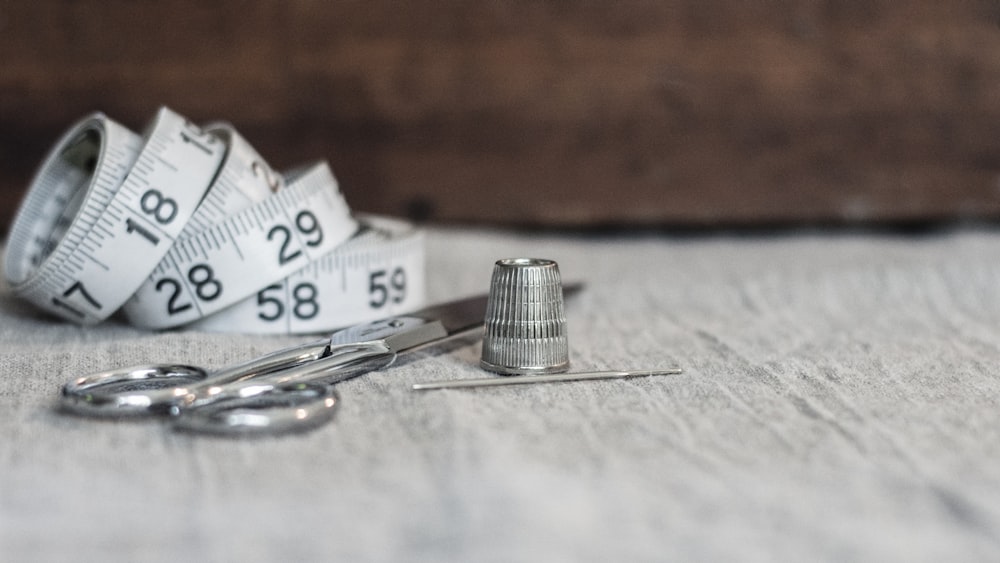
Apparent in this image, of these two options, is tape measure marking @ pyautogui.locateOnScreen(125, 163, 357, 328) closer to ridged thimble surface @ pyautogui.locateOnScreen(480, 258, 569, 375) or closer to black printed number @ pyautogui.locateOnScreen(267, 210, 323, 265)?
black printed number @ pyautogui.locateOnScreen(267, 210, 323, 265)

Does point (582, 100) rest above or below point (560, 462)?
above

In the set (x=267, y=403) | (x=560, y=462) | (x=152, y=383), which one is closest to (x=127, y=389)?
(x=152, y=383)

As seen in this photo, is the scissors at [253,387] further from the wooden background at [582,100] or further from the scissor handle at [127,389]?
the wooden background at [582,100]

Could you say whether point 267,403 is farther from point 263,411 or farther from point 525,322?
point 525,322

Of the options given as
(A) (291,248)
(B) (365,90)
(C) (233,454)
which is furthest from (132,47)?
(C) (233,454)

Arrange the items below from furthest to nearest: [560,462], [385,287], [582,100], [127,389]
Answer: [582,100], [385,287], [127,389], [560,462]

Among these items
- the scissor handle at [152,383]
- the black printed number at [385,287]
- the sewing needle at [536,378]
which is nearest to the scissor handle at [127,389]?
the scissor handle at [152,383]
